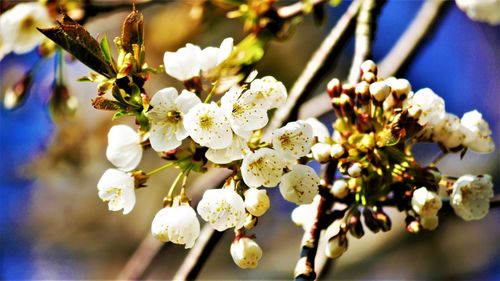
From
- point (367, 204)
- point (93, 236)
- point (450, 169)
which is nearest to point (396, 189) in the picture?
point (367, 204)

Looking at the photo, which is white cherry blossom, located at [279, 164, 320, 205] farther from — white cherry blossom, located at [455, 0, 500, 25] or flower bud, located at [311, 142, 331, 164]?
white cherry blossom, located at [455, 0, 500, 25]

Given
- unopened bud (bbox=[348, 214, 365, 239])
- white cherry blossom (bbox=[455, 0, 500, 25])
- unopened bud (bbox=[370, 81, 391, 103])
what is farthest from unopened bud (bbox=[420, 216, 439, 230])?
white cherry blossom (bbox=[455, 0, 500, 25])

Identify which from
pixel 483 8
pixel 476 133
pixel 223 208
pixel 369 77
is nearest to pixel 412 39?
pixel 483 8

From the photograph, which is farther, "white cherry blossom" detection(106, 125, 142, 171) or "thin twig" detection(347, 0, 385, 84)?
"thin twig" detection(347, 0, 385, 84)

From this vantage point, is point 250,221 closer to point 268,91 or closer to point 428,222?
point 268,91

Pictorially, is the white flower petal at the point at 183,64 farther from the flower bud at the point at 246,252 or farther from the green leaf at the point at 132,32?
the flower bud at the point at 246,252

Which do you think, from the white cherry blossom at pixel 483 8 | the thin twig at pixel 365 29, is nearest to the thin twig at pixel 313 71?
the thin twig at pixel 365 29
